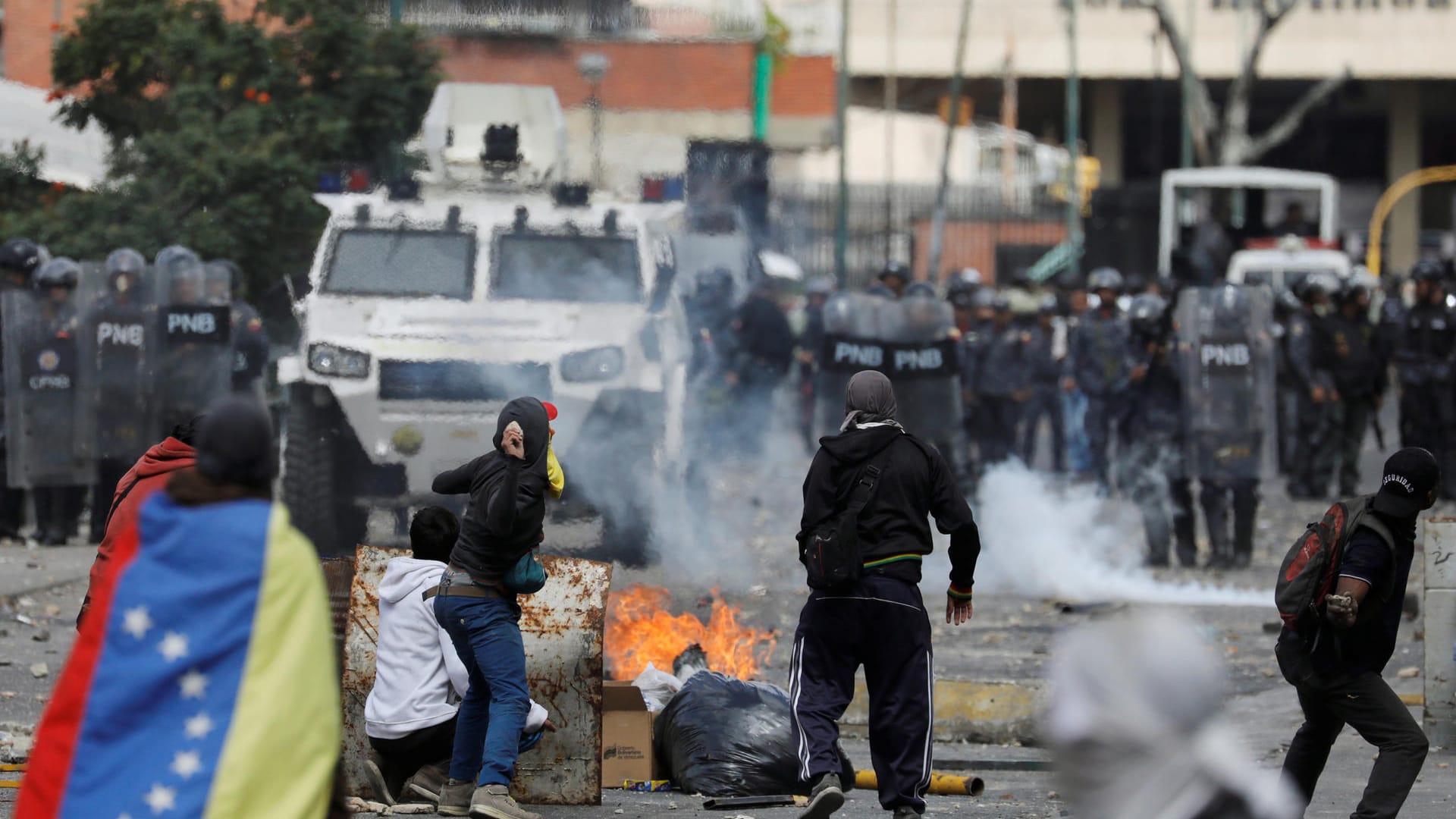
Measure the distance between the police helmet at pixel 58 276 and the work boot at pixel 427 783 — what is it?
7688mm

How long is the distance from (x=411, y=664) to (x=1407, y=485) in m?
3.21

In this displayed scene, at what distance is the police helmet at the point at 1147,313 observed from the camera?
1387cm

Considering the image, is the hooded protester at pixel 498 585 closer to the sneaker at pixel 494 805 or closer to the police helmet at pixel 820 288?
the sneaker at pixel 494 805

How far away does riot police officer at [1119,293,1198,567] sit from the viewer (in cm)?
1372

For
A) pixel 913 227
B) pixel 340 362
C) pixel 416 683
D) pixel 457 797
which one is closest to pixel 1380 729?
pixel 457 797

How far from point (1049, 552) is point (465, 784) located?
719 centimetres

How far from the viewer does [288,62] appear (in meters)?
18.2

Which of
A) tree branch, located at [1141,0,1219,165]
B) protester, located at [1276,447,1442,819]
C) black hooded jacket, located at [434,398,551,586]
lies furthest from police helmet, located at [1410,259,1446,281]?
tree branch, located at [1141,0,1219,165]

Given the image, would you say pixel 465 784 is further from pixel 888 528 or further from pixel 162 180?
pixel 162 180

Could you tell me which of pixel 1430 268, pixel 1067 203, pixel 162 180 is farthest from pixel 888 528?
pixel 1067 203

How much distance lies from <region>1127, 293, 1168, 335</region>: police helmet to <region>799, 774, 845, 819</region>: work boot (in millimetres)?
8260

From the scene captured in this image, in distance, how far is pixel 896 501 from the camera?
21.4 feet

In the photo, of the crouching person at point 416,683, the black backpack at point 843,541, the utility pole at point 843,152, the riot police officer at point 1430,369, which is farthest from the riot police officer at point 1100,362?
the utility pole at point 843,152

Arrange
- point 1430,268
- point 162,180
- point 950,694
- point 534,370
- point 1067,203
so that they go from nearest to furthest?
point 950,694
point 534,370
point 1430,268
point 162,180
point 1067,203
